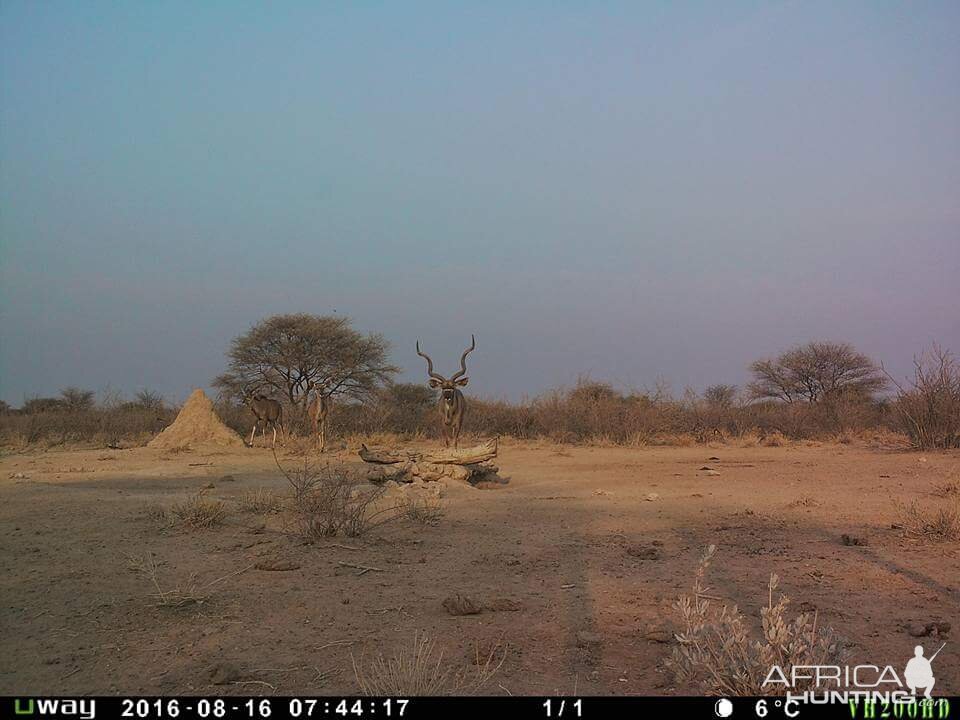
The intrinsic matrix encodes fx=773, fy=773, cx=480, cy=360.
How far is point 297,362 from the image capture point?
25.1 m

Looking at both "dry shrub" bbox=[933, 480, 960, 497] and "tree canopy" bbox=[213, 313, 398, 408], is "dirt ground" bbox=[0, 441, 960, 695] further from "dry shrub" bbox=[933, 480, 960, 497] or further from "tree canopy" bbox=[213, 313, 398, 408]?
"tree canopy" bbox=[213, 313, 398, 408]

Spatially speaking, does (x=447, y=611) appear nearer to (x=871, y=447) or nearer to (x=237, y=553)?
(x=237, y=553)

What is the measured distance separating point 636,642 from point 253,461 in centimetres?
1186

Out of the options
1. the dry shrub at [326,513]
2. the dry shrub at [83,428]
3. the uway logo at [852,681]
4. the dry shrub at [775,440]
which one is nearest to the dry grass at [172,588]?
the dry shrub at [326,513]

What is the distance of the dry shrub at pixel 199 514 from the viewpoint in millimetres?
→ 6776

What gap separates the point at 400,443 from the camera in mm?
20922

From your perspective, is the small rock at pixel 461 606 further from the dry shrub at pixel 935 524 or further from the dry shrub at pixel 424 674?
the dry shrub at pixel 935 524

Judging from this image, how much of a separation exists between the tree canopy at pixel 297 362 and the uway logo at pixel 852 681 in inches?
867

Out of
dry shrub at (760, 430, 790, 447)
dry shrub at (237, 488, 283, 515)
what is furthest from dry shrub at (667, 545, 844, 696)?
dry shrub at (760, 430, 790, 447)

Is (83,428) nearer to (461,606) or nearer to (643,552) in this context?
(643,552)

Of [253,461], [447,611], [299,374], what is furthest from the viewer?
[299,374]

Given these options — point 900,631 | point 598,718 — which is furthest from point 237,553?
point 900,631

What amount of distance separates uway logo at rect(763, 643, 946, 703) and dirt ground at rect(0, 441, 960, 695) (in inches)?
10.1

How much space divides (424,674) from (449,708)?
204mm
